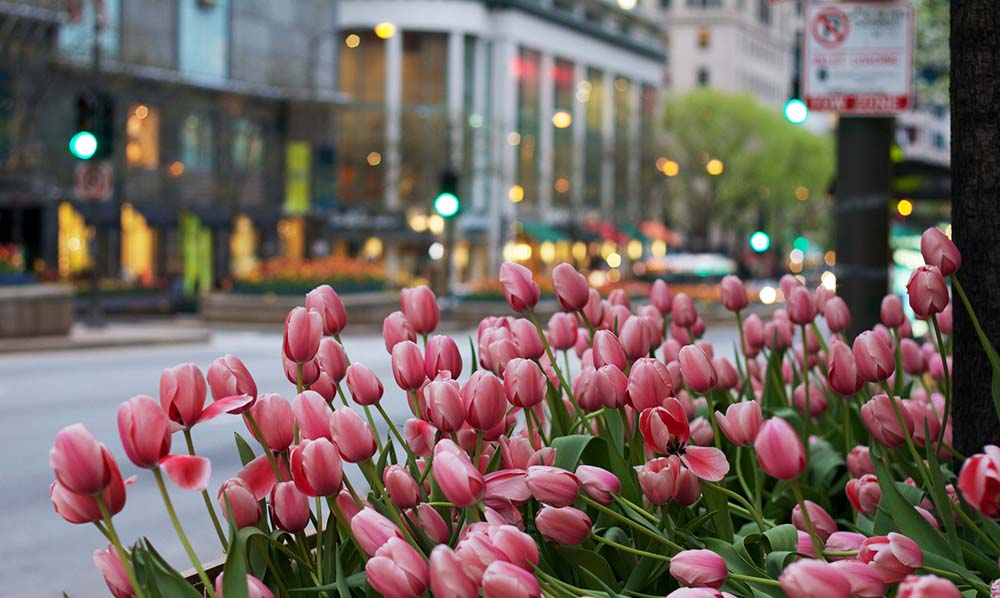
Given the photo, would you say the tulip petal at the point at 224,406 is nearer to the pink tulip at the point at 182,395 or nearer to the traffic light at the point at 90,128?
the pink tulip at the point at 182,395

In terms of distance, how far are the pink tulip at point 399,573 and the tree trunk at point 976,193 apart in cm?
165

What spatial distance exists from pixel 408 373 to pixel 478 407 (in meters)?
0.36

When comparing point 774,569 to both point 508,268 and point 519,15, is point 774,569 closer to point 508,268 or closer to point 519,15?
point 508,268

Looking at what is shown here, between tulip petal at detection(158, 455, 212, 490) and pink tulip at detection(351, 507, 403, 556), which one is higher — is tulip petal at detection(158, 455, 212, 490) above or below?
above

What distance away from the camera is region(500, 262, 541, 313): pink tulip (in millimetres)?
3070

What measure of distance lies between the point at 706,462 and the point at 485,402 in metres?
0.38

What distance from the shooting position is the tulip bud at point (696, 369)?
9.26 feet

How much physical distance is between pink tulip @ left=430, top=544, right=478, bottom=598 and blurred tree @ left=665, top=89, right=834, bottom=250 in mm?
83604

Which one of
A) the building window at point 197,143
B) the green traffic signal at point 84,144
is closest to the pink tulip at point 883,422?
the green traffic signal at point 84,144

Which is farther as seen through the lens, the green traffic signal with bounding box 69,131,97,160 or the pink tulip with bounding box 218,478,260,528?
the green traffic signal with bounding box 69,131,97,160

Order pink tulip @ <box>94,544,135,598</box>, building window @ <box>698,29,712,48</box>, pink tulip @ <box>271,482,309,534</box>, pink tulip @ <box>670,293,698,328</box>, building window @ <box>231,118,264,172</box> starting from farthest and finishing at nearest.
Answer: building window @ <box>698,29,712,48</box>, building window @ <box>231,118,264,172</box>, pink tulip @ <box>670,293,698,328</box>, pink tulip @ <box>271,482,309,534</box>, pink tulip @ <box>94,544,135,598</box>

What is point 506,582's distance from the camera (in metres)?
1.92

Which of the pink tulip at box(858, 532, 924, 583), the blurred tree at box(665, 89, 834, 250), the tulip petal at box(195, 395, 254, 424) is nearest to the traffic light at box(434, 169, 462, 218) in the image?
the tulip petal at box(195, 395, 254, 424)

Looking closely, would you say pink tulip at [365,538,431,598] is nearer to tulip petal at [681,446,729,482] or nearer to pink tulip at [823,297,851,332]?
tulip petal at [681,446,729,482]
